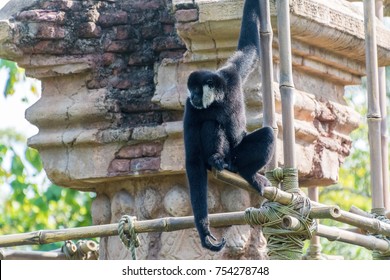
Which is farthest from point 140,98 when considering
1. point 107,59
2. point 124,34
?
point 124,34

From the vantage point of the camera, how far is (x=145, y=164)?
7156 mm

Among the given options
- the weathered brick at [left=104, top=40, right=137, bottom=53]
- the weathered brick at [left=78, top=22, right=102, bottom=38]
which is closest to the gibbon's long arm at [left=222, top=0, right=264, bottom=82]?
the weathered brick at [left=104, top=40, right=137, bottom=53]

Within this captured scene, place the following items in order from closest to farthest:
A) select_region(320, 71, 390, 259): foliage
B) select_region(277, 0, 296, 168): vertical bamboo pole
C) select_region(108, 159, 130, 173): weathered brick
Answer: select_region(277, 0, 296, 168): vertical bamboo pole → select_region(108, 159, 130, 173): weathered brick → select_region(320, 71, 390, 259): foliage

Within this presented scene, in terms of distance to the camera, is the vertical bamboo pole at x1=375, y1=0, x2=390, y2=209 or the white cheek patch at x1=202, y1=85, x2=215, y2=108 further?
the vertical bamboo pole at x1=375, y1=0, x2=390, y2=209

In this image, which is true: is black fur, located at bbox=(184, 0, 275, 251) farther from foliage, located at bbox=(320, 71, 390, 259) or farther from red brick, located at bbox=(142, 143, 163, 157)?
foliage, located at bbox=(320, 71, 390, 259)

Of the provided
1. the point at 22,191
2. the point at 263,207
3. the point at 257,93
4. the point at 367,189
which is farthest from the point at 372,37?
the point at 367,189

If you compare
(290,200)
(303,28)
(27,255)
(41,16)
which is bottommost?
(27,255)

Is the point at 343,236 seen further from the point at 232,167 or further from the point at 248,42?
the point at 248,42

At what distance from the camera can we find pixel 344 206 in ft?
51.2

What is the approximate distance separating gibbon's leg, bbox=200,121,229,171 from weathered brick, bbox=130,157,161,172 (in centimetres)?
104

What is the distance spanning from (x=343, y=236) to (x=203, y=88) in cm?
104

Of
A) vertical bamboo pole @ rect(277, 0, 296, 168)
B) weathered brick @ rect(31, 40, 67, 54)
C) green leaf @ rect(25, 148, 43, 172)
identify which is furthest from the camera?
green leaf @ rect(25, 148, 43, 172)

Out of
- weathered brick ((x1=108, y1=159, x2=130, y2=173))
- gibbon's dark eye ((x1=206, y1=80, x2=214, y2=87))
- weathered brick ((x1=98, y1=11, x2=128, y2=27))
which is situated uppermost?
weathered brick ((x1=98, y1=11, x2=128, y2=27))

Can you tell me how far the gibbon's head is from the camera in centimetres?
602
